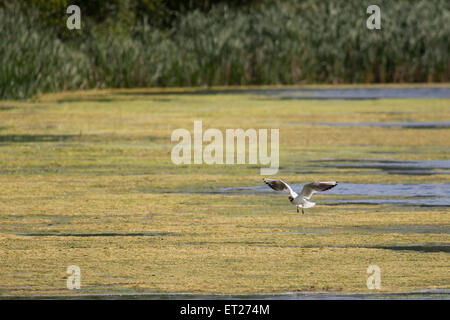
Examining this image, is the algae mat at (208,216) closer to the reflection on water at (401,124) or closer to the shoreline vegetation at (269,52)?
the reflection on water at (401,124)

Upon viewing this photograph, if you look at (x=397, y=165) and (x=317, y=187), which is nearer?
(x=317, y=187)

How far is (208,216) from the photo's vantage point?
9227mm

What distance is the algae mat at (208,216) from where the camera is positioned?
7043 millimetres

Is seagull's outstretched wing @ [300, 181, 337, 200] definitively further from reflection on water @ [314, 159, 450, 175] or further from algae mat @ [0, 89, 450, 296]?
reflection on water @ [314, 159, 450, 175]

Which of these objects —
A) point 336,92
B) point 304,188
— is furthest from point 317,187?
point 336,92

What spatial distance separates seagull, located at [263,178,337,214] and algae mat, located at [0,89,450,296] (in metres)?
0.15

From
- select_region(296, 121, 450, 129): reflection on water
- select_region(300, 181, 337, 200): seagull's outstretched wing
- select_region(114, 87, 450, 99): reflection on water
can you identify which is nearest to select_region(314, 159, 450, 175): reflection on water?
select_region(300, 181, 337, 200): seagull's outstretched wing

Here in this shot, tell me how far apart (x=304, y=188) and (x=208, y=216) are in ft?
2.87

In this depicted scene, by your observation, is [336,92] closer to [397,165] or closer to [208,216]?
[397,165]

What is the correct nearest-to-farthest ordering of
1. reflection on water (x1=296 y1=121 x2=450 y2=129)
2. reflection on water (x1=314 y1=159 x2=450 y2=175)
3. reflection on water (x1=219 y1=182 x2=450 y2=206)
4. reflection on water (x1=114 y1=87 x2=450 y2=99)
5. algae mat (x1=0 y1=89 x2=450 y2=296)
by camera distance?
1. algae mat (x1=0 y1=89 x2=450 y2=296)
2. reflection on water (x1=219 y1=182 x2=450 y2=206)
3. reflection on water (x1=314 y1=159 x2=450 y2=175)
4. reflection on water (x1=296 y1=121 x2=450 y2=129)
5. reflection on water (x1=114 y1=87 x2=450 y2=99)

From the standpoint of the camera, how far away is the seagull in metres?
8.16

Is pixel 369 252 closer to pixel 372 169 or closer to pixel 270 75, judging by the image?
pixel 372 169

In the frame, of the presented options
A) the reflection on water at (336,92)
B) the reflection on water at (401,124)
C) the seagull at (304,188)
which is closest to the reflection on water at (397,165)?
the seagull at (304,188)
